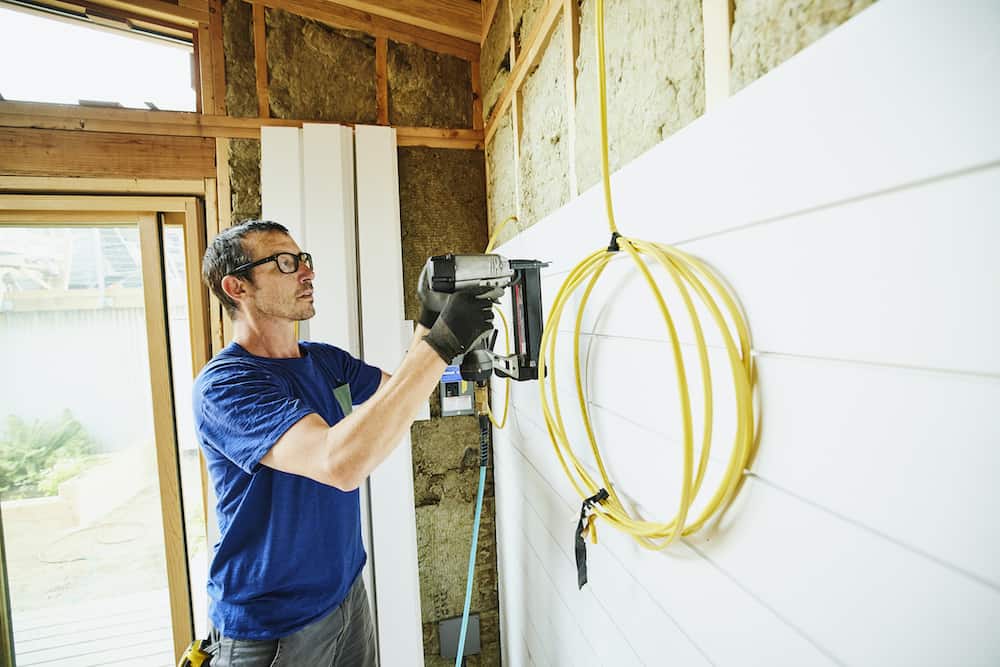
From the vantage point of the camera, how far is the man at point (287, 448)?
0.88m

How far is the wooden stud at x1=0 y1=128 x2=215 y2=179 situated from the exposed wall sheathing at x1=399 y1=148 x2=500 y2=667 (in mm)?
877

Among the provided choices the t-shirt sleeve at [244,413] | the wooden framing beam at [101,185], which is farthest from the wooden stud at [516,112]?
the wooden framing beam at [101,185]

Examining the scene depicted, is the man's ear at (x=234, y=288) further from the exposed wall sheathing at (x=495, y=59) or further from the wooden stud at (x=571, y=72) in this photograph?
the exposed wall sheathing at (x=495, y=59)

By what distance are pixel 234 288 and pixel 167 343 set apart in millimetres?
1026

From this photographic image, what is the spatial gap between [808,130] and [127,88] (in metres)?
2.48

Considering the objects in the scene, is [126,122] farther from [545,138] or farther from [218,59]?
[545,138]

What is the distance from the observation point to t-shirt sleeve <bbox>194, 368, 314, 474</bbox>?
904 mm

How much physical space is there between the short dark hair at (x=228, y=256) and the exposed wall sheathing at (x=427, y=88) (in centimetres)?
104

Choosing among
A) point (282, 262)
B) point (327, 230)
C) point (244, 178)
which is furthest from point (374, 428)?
point (244, 178)

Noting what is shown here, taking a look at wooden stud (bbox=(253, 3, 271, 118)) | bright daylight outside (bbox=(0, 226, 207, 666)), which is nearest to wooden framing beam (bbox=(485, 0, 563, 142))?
wooden stud (bbox=(253, 3, 271, 118))

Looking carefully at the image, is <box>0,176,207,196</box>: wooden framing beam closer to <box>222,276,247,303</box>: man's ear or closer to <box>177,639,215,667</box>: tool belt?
<box>222,276,247,303</box>: man's ear

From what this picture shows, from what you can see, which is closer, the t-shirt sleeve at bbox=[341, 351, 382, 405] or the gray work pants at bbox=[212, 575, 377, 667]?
the gray work pants at bbox=[212, 575, 377, 667]

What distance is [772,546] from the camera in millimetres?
504

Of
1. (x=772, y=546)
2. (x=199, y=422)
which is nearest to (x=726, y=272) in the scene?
(x=772, y=546)
